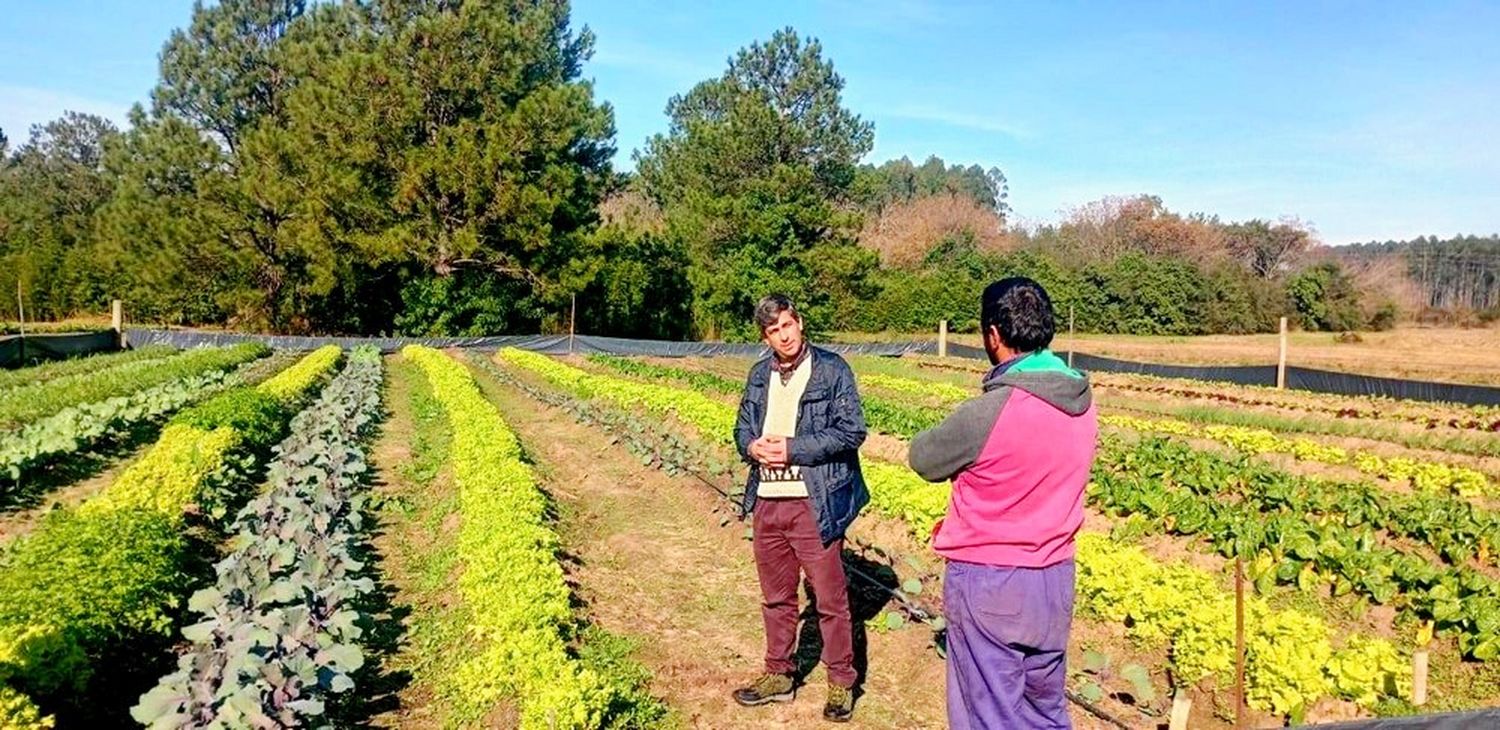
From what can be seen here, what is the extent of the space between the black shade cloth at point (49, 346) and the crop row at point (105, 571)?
18.4 metres

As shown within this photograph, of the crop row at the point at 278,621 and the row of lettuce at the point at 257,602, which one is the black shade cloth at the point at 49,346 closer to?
the row of lettuce at the point at 257,602

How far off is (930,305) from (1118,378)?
23791 mm

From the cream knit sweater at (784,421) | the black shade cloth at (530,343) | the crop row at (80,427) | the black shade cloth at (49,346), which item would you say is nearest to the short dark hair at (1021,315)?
the cream knit sweater at (784,421)

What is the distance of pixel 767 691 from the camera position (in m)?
4.61

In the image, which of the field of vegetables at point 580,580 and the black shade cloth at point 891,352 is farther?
the black shade cloth at point 891,352

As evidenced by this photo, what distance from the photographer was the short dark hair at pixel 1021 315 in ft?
9.66

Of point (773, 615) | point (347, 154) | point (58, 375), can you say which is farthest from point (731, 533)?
point (347, 154)

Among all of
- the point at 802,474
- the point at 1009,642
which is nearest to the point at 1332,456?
the point at 802,474

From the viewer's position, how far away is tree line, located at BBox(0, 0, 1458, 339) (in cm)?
3353

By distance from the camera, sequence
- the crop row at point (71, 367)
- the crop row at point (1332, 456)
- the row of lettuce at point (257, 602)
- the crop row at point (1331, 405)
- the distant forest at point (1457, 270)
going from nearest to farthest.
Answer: the row of lettuce at point (257, 602), the crop row at point (1332, 456), the crop row at point (1331, 405), the crop row at point (71, 367), the distant forest at point (1457, 270)

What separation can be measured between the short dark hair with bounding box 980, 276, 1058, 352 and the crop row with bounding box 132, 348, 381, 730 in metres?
3.04

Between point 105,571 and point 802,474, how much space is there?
3929 millimetres

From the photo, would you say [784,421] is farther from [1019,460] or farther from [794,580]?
[1019,460]

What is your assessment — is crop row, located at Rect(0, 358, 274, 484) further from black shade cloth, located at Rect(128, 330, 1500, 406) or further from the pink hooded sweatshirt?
black shade cloth, located at Rect(128, 330, 1500, 406)
